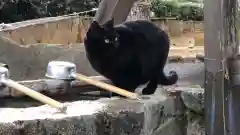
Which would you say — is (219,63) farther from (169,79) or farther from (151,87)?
(169,79)

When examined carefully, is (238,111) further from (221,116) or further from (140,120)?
(140,120)

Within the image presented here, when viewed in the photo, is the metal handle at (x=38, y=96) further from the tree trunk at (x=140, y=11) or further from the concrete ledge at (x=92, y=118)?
the tree trunk at (x=140, y=11)

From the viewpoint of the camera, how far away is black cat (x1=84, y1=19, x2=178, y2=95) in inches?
124

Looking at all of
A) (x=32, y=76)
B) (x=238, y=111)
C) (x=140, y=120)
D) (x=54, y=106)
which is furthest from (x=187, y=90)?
(x=32, y=76)

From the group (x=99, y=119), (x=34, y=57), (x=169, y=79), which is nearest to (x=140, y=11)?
(x=34, y=57)

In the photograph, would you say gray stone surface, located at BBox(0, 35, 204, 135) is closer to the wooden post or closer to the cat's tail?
the wooden post

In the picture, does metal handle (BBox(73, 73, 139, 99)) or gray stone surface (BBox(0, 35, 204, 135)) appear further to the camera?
metal handle (BBox(73, 73, 139, 99))

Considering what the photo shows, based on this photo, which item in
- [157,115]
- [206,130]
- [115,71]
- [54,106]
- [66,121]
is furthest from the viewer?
[115,71]

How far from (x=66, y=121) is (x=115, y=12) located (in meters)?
1.81

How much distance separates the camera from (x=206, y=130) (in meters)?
2.88

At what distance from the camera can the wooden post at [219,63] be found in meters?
2.73

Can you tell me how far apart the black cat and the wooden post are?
46 cm

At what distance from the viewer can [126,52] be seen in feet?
10.5

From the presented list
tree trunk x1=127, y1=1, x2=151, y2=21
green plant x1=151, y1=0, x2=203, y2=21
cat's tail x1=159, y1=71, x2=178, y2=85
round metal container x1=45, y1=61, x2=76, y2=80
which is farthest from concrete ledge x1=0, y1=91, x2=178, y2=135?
green plant x1=151, y1=0, x2=203, y2=21
